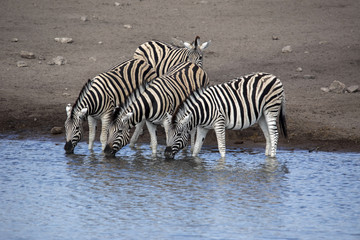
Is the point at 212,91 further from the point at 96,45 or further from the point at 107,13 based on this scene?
the point at 107,13

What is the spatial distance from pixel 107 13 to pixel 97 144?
36.1 ft

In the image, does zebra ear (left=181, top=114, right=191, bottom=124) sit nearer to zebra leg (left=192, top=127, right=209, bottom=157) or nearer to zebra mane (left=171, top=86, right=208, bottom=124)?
zebra mane (left=171, top=86, right=208, bottom=124)

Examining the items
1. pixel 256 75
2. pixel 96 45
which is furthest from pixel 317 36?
pixel 256 75

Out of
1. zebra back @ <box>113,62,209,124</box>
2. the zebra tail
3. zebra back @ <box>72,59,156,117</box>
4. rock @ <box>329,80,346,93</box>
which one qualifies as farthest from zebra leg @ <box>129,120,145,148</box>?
rock @ <box>329,80,346,93</box>

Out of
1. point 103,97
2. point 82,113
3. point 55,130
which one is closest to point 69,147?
point 82,113

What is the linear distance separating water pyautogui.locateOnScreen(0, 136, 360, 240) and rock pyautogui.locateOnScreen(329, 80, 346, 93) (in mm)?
4493

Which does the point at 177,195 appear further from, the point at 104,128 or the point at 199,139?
the point at 104,128

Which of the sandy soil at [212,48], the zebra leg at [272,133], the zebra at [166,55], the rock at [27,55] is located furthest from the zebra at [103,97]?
the rock at [27,55]

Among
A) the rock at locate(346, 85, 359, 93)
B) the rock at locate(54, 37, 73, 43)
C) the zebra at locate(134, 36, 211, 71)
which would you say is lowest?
the rock at locate(346, 85, 359, 93)

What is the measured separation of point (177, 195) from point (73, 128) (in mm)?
3504

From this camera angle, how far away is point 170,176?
11.7 m

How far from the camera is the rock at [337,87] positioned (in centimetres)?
1755

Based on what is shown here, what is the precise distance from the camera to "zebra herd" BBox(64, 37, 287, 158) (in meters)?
12.8

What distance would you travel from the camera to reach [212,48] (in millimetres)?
Result: 21594
